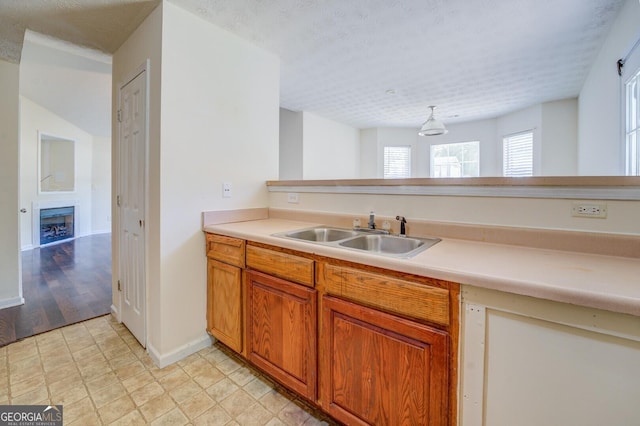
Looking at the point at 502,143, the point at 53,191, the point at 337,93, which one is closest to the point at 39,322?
the point at 337,93

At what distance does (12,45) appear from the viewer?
2.35 metres

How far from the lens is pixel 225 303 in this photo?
1912 mm

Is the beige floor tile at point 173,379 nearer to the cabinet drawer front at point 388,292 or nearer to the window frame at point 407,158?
the cabinet drawer front at point 388,292

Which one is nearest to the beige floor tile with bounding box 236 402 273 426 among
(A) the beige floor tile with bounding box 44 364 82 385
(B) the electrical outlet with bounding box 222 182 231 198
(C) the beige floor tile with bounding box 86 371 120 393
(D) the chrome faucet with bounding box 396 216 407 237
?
(C) the beige floor tile with bounding box 86 371 120 393

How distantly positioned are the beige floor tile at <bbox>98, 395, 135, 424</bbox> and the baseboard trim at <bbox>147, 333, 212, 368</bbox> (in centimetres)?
29

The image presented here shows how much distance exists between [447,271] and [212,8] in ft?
7.04

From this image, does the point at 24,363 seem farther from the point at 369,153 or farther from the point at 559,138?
the point at 559,138

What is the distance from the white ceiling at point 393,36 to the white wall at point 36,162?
3.46 meters

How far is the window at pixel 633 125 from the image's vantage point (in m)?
1.96

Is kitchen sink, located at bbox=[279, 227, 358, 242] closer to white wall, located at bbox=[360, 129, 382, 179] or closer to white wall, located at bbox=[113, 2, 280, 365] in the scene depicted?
white wall, located at bbox=[113, 2, 280, 365]

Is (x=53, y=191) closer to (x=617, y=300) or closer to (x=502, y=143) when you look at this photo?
(x=617, y=300)

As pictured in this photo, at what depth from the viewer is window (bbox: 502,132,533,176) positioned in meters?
4.67

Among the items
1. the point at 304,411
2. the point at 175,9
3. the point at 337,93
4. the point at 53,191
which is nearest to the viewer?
the point at 304,411

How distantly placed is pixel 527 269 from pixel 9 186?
4133mm
